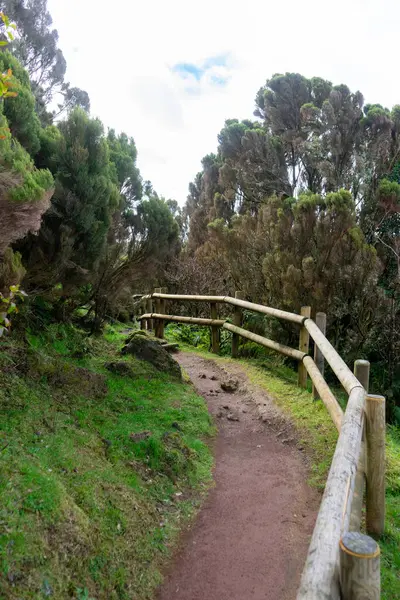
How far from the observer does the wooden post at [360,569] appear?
120cm

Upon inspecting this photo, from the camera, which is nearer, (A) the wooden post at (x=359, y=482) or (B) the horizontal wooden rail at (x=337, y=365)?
(A) the wooden post at (x=359, y=482)

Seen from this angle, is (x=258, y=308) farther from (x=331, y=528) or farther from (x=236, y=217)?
(x=236, y=217)

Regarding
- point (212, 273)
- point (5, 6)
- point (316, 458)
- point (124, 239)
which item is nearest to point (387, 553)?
point (316, 458)

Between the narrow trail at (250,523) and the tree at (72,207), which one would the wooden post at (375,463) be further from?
the tree at (72,207)

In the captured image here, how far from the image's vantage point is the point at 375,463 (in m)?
2.85

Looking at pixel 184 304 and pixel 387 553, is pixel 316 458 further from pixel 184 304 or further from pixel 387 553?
pixel 184 304

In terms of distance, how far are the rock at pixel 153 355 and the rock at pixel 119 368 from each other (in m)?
0.63

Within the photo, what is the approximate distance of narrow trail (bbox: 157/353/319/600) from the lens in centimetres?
262

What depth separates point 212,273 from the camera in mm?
12227

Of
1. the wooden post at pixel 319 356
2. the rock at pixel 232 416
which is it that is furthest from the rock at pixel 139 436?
the wooden post at pixel 319 356

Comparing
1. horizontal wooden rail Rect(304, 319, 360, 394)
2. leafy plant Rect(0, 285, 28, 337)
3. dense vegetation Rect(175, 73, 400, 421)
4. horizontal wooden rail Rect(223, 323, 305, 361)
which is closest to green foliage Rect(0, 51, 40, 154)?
leafy plant Rect(0, 285, 28, 337)

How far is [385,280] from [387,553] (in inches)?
270

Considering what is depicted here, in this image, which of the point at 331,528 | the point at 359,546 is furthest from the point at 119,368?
the point at 359,546

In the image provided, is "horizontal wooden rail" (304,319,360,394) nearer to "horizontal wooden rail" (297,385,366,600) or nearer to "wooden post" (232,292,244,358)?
"horizontal wooden rail" (297,385,366,600)
